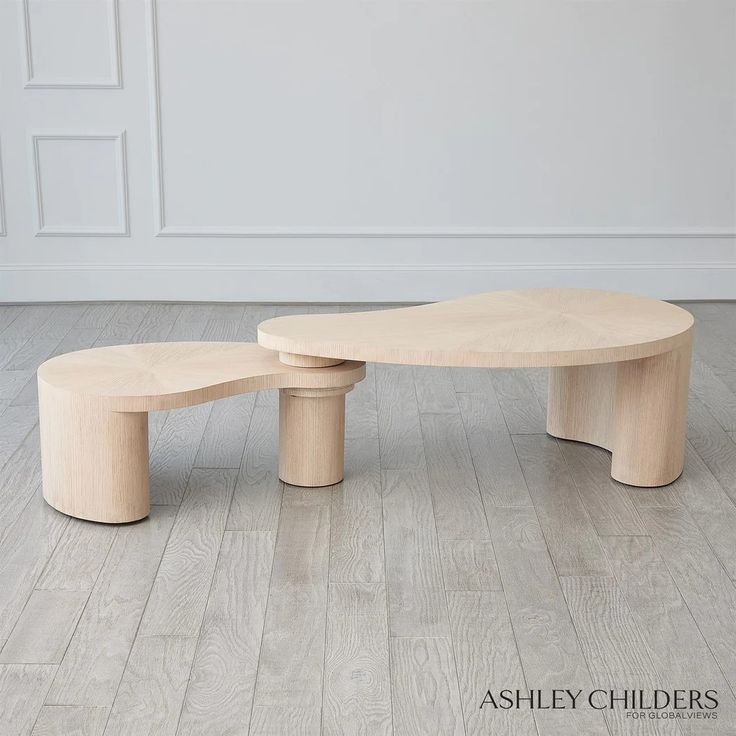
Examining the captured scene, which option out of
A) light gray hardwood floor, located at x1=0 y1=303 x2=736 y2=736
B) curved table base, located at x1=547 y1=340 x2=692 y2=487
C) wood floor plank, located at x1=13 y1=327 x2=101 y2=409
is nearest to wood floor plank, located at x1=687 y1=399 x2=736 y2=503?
light gray hardwood floor, located at x1=0 y1=303 x2=736 y2=736

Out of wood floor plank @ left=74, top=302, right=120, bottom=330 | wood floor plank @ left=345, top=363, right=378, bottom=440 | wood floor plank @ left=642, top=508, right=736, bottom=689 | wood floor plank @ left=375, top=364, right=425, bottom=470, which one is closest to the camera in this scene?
wood floor plank @ left=642, top=508, right=736, bottom=689

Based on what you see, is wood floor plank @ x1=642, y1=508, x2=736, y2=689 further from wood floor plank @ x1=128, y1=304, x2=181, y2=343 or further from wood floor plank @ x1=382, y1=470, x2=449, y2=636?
wood floor plank @ x1=128, y1=304, x2=181, y2=343

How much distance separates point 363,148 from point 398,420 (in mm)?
1722

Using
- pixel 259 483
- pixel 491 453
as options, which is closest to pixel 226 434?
pixel 259 483

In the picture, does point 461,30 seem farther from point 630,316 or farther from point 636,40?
point 630,316

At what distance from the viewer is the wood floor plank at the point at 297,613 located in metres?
1.67

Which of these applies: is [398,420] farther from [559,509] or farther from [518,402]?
[559,509]

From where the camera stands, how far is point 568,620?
1870 millimetres

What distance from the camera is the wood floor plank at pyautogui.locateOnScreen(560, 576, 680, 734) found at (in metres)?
1.61

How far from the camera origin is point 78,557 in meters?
2.10

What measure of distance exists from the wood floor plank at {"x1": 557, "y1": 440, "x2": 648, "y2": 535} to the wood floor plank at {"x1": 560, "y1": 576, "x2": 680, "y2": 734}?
268 mm

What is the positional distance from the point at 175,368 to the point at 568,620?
3.53 ft

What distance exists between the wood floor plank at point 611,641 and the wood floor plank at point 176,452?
3.20ft

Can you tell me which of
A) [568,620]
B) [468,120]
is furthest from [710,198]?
[568,620]
